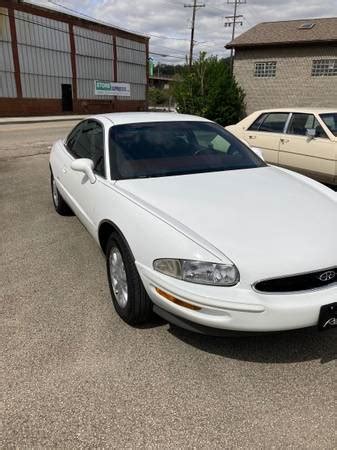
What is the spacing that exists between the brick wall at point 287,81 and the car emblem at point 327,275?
2166 centimetres

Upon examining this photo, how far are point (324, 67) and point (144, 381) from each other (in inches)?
892

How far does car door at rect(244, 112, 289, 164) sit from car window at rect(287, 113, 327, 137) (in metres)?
0.17

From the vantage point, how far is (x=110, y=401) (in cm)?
232

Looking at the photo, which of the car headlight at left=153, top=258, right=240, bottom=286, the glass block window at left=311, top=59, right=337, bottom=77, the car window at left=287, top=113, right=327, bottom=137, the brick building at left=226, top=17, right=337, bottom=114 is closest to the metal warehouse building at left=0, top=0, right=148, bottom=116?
the brick building at left=226, top=17, right=337, bottom=114

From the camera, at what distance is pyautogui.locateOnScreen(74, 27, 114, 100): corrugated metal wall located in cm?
3866

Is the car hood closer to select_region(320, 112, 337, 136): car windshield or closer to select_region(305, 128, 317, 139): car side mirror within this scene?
select_region(305, 128, 317, 139): car side mirror

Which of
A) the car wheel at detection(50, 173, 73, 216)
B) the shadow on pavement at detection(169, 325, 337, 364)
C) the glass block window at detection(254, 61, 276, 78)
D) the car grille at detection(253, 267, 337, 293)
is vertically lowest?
the shadow on pavement at detection(169, 325, 337, 364)

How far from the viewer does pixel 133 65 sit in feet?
147

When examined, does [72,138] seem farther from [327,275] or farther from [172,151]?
[327,275]

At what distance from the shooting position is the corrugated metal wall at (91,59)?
38.7 meters

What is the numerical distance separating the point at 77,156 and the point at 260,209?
8.06 feet

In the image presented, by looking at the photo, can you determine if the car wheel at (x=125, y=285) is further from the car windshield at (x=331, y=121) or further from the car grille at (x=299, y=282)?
the car windshield at (x=331, y=121)

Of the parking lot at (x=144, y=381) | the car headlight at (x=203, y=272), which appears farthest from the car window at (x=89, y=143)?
the car headlight at (x=203, y=272)

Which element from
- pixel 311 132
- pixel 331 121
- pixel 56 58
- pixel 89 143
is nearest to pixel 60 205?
pixel 89 143
